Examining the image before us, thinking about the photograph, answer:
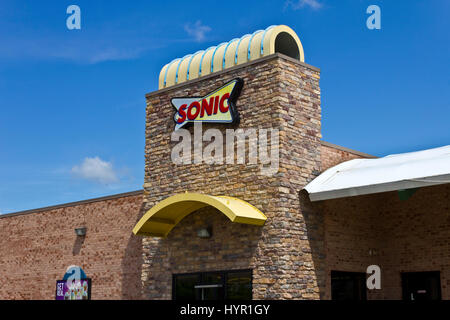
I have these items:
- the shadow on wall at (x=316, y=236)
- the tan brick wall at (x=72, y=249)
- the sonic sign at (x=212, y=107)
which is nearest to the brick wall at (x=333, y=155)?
the shadow on wall at (x=316, y=236)

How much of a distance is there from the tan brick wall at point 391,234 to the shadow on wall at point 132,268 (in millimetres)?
5647

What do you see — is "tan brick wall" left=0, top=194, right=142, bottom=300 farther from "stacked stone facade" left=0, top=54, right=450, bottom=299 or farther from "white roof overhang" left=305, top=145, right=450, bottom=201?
"white roof overhang" left=305, top=145, right=450, bottom=201

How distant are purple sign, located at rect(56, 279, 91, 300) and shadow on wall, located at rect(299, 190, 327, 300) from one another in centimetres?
799

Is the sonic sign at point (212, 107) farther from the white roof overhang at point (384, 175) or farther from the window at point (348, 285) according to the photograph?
the window at point (348, 285)

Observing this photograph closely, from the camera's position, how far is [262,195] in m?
14.6

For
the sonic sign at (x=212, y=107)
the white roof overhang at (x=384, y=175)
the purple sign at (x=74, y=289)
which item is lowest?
the purple sign at (x=74, y=289)

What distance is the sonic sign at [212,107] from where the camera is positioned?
15.6 metres

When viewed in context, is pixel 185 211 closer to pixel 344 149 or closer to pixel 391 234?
pixel 344 149

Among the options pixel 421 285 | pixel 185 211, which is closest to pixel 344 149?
pixel 421 285

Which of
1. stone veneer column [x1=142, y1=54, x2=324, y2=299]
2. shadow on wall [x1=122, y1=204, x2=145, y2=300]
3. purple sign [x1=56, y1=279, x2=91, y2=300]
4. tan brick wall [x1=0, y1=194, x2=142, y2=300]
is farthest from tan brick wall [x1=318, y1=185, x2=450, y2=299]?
purple sign [x1=56, y1=279, x2=91, y2=300]

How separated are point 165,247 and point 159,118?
140 inches

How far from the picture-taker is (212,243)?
15562 millimetres
